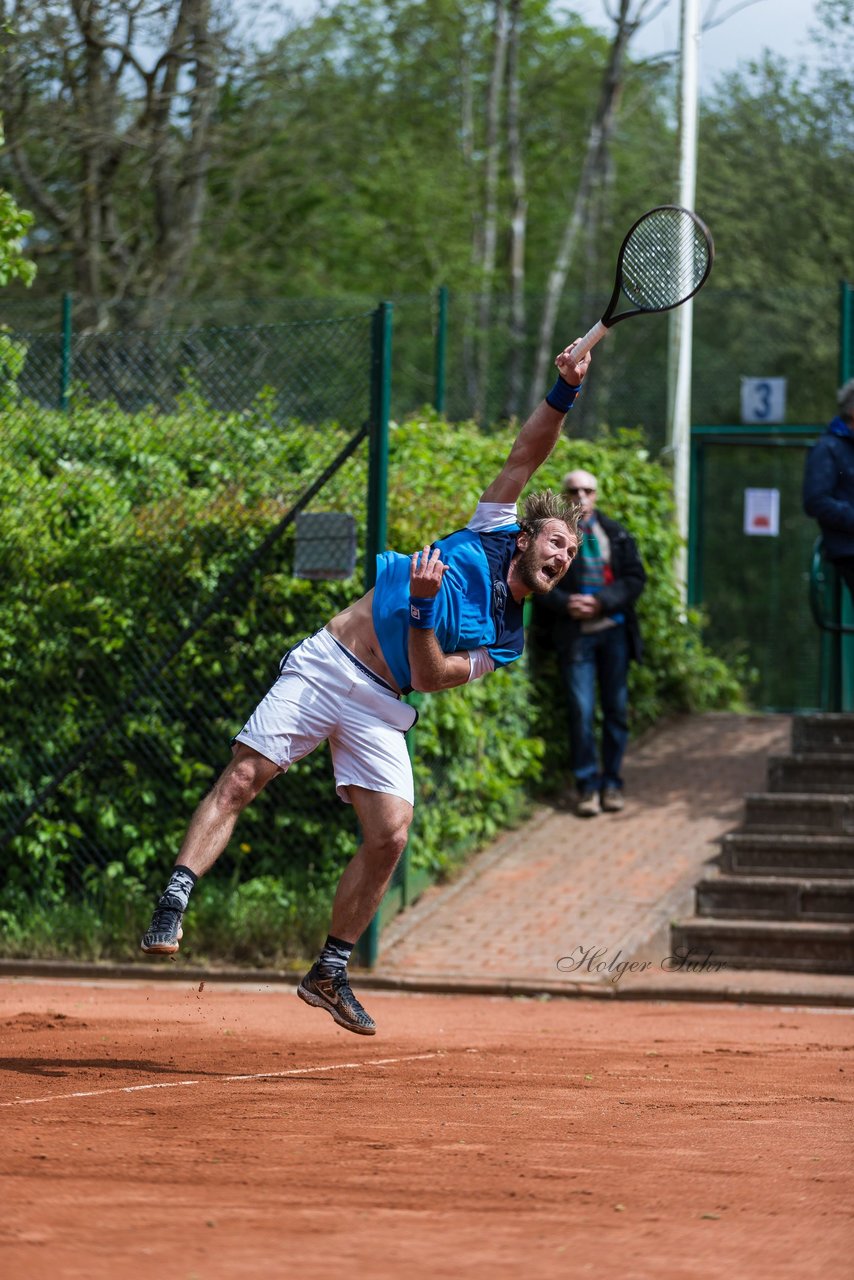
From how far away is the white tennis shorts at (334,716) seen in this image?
659 centimetres

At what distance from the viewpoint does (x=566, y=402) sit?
6531 millimetres

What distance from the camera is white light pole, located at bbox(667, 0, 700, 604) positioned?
15289 millimetres

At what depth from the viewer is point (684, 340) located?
15508 mm

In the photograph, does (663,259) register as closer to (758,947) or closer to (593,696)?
(758,947)

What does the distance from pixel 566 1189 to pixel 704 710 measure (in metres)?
10.3

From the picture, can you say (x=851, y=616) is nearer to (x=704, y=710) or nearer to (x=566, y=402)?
(x=704, y=710)

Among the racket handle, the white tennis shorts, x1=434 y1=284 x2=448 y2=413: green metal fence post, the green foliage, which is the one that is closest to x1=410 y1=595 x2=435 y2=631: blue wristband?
the white tennis shorts

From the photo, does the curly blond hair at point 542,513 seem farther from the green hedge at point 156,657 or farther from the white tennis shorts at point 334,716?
the green hedge at point 156,657

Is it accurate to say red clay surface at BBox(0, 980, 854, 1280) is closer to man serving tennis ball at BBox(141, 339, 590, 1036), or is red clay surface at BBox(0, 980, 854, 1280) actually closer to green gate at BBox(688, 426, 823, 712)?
man serving tennis ball at BBox(141, 339, 590, 1036)

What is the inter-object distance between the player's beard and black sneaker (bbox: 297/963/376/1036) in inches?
62.4

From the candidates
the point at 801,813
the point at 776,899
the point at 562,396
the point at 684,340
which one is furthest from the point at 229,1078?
the point at 684,340

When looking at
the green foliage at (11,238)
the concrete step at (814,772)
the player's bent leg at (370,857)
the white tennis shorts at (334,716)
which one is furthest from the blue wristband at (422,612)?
the concrete step at (814,772)

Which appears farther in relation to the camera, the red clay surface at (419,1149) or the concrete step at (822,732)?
the concrete step at (822,732)

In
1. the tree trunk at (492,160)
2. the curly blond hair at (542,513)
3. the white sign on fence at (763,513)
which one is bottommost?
the white sign on fence at (763,513)
